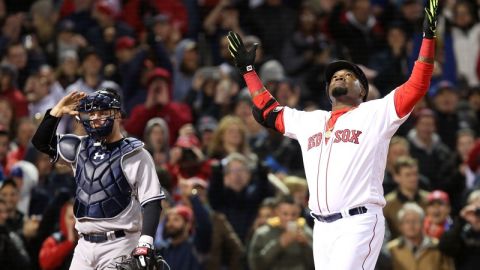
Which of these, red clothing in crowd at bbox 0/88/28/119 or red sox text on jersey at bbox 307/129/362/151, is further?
red clothing in crowd at bbox 0/88/28/119

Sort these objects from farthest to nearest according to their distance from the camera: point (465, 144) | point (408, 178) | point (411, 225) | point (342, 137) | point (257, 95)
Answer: point (465, 144)
point (408, 178)
point (411, 225)
point (257, 95)
point (342, 137)

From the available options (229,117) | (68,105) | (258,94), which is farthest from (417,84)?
(229,117)

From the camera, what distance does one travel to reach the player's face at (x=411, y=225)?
9406 millimetres

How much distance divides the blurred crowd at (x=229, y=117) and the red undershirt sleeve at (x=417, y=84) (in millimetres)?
2957

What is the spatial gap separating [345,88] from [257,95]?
2.11ft

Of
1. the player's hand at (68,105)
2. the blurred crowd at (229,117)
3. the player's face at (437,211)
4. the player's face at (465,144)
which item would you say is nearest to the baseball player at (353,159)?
the player's hand at (68,105)

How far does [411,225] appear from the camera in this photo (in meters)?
9.41

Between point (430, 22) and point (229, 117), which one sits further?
point (229, 117)

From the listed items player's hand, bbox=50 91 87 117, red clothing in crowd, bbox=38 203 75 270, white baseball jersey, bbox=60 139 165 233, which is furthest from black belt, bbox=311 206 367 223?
red clothing in crowd, bbox=38 203 75 270

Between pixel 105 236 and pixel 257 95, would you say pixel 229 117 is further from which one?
pixel 105 236

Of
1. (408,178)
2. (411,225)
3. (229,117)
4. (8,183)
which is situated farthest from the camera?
(229,117)

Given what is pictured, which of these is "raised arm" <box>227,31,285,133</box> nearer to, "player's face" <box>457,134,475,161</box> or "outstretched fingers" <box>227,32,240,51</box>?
"outstretched fingers" <box>227,32,240,51</box>

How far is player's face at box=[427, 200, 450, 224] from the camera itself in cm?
970

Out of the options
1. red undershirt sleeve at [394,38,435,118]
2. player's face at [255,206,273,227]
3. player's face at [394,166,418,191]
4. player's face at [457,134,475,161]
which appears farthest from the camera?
player's face at [457,134,475,161]
